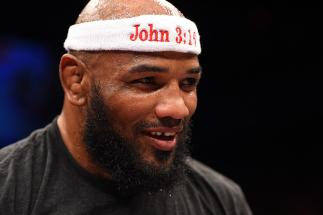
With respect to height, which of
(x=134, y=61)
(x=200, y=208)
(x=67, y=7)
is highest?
(x=67, y=7)

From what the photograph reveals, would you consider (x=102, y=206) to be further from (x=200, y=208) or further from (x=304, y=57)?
(x=304, y=57)

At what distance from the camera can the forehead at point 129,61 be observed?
1.31 meters

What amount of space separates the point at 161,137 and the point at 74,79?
264 mm

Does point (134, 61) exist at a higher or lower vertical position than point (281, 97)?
higher

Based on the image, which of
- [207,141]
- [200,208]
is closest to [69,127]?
[200,208]

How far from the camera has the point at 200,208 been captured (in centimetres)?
151

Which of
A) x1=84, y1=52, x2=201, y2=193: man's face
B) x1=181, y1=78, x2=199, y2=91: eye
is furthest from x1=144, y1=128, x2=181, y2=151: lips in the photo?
x1=181, y1=78, x2=199, y2=91: eye

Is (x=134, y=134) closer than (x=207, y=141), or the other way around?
(x=134, y=134)

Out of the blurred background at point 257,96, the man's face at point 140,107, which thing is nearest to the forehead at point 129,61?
the man's face at point 140,107

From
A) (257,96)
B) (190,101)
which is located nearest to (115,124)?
(190,101)

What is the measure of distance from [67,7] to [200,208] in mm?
1306

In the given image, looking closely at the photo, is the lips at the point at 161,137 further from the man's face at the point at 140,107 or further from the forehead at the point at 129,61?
the forehead at the point at 129,61

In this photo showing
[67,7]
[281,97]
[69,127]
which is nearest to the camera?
[69,127]

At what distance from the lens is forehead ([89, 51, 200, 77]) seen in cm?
131
